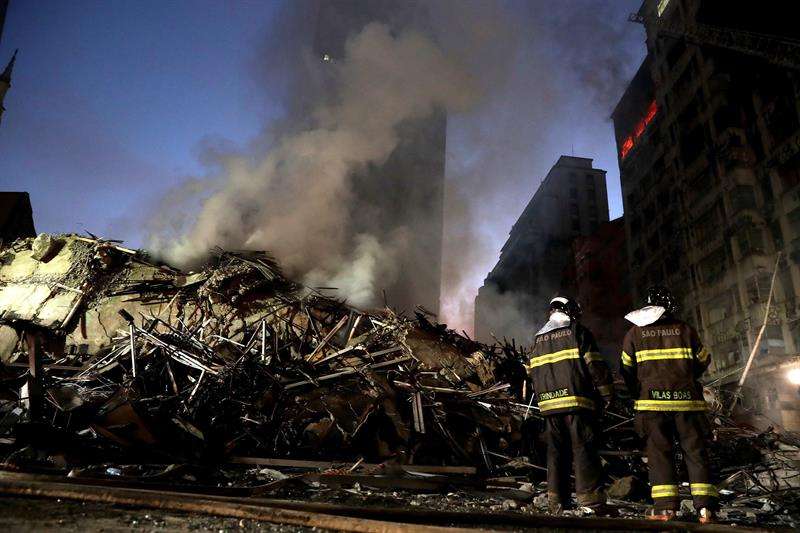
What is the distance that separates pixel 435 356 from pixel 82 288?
6.82 meters

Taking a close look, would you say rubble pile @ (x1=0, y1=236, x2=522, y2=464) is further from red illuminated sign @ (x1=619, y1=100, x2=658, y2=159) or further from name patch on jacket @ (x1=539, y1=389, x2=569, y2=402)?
red illuminated sign @ (x1=619, y1=100, x2=658, y2=159)

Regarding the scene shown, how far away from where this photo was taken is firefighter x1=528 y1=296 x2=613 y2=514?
3.55m

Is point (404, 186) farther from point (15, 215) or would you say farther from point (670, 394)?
point (15, 215)

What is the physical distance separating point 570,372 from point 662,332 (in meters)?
0.77

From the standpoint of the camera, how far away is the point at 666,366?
352 centimetres

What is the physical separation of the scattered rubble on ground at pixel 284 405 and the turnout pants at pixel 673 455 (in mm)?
526

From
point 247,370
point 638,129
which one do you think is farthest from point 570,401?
point 638,129

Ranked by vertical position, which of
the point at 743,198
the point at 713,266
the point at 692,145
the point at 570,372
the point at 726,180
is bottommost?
the point at 570,372

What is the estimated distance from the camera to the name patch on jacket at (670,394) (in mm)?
3406

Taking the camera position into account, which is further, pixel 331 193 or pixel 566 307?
pixel 331 193

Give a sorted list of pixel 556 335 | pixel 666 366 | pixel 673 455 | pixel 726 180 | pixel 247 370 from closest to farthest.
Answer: pixel 673 455 < pixel 666 366 < pixel 556 335 < pixel 247 370 < pixel 726 180

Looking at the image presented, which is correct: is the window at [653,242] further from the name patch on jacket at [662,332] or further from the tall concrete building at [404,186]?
the name patch on jacket at [662,332]

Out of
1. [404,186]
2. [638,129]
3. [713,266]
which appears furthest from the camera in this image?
[638,129]

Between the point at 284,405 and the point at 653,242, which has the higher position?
the point at 653,242
